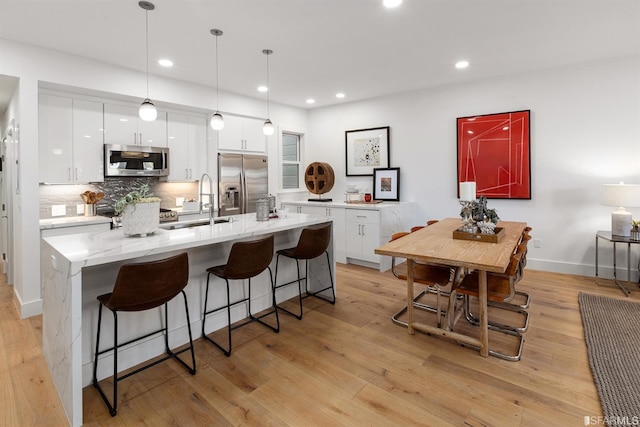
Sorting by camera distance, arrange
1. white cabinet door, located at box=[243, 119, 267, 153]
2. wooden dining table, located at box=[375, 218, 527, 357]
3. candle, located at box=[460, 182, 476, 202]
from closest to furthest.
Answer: wooden dining table, located at box=[375, 218, 527, 357], candle, located at box=[460, 182, 476, 202], white cabinet door, located at box=[243, 119, 267, 153]

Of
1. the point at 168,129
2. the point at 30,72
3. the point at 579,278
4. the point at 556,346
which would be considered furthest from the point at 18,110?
the point at 579,278

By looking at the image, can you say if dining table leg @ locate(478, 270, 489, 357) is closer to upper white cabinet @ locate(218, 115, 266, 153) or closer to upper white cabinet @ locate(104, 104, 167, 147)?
upper white cabinet @ locate(218, 115, 266, 153)

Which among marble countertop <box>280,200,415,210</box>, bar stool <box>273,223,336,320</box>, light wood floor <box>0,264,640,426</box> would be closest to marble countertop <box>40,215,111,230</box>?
light wood floor <box>0,264,640,426</box>

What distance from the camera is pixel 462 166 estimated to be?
4871 millimetres

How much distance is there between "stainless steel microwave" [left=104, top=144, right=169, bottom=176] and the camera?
401 cm

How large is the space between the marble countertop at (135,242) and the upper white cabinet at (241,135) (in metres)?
2.57

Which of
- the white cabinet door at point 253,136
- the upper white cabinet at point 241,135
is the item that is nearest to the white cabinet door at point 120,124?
the upper white cabinet at point 241,135

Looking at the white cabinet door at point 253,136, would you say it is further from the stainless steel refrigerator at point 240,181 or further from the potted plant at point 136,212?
the potted plant at point 136,212

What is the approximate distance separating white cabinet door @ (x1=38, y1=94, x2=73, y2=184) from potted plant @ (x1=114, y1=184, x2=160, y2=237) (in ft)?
6.70

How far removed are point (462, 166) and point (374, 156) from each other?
1502 millimetres

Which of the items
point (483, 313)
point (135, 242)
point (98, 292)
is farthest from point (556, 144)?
point (98, 292)

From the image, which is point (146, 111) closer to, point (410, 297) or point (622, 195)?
point (410, 297)

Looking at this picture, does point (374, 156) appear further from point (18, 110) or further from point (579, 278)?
point (18, 110)

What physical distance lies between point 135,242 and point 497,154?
4.56 metres
